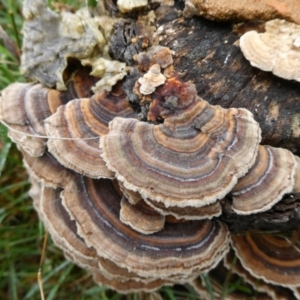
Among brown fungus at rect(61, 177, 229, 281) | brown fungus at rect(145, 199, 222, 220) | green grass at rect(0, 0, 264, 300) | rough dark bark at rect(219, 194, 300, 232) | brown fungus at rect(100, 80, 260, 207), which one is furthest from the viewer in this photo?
green grass at rect(0, 0, 264, 300)

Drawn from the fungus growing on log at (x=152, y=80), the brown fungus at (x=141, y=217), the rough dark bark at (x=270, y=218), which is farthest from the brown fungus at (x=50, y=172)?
the rough dark bark at (x=270, y=218)

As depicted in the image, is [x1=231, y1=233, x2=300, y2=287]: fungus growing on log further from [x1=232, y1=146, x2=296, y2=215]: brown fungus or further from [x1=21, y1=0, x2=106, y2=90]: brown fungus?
[x1=21, y1=0, x2=106, y2=90]: brown fungus

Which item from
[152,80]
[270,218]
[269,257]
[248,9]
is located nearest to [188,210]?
[270,218]

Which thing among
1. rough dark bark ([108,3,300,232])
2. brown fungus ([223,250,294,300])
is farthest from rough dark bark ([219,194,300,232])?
brown fungus ([223,250,294,300])

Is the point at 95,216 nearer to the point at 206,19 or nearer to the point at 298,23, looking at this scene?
the point at 206,19

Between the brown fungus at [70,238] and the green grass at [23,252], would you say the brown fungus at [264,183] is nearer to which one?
Answer: the brown fungus at [70,238]

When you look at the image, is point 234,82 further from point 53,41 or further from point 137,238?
point 53,41

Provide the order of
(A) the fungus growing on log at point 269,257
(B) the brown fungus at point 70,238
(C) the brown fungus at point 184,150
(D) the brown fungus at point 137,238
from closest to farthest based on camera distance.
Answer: (C) the brown fungus at point 184,150, (D) the brown fungus at point 137,238, (B) the brown fungus at point 70,238, (A) the fungus growing on log at point 269,257

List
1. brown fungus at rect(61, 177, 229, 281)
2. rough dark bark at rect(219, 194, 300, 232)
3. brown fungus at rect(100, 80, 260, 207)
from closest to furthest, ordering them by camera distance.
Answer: brown fungus at rect(100, 80, 260, 207) → rough dark bark at rect(219, 194, 300, 232) → brown fungus at rect(61, 177, 229, 281)
